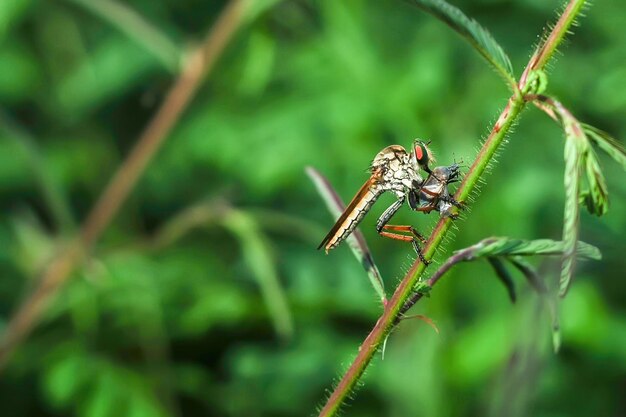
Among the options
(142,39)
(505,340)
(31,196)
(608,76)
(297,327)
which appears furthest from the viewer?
(31,196)

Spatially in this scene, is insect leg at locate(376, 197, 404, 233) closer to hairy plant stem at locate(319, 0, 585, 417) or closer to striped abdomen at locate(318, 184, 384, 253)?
striped abdomen at locate(318, 184, 384, 253)

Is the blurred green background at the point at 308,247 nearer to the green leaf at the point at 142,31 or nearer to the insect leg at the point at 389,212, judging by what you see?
the green leaf at the point at 142,31

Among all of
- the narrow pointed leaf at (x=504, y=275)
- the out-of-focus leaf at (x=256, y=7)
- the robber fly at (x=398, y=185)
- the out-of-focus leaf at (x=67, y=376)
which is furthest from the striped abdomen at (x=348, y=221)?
the out-of-focus leaf at (x=67, y=376)

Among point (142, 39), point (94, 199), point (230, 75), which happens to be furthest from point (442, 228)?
point (94, 199)

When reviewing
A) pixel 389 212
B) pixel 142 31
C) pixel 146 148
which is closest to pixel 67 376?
pixel 146 148

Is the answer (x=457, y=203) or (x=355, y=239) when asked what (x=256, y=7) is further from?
(x=457, y=203)

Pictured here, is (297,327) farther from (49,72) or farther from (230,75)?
(49,72)
